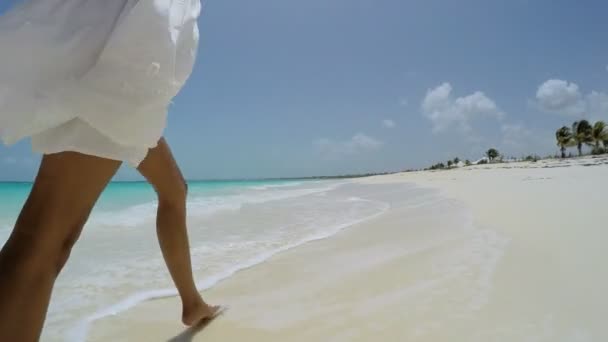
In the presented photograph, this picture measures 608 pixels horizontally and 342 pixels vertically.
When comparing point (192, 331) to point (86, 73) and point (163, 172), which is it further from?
point (86, 73)

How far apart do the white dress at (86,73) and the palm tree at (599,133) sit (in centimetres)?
5086

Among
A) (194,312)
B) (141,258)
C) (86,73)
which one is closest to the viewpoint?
(86,73)

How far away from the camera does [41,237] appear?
69cm

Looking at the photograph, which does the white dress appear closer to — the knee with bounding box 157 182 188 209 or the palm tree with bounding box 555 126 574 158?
the knee with bounding box 157 182 188 209

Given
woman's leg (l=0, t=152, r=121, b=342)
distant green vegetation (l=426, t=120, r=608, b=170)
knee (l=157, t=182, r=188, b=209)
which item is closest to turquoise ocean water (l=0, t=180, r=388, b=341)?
knee (l=157, t=182, r=188, b=209)

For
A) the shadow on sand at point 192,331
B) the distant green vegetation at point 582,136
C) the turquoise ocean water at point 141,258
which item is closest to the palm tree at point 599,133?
the distant green vegetation at point 582,136

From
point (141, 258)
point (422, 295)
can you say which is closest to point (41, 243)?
point (422, 295)

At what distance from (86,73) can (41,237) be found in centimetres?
34

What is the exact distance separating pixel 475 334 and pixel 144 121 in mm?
1147

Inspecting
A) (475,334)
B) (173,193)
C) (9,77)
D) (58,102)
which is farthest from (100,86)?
(475,334)

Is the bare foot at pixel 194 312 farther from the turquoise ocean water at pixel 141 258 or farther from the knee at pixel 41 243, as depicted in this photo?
the knee at pixel 41 243

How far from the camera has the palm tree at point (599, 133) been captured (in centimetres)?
3902

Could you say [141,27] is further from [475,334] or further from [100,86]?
[475,334]

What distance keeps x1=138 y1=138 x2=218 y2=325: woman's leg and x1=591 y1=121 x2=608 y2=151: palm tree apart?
50.6 m
